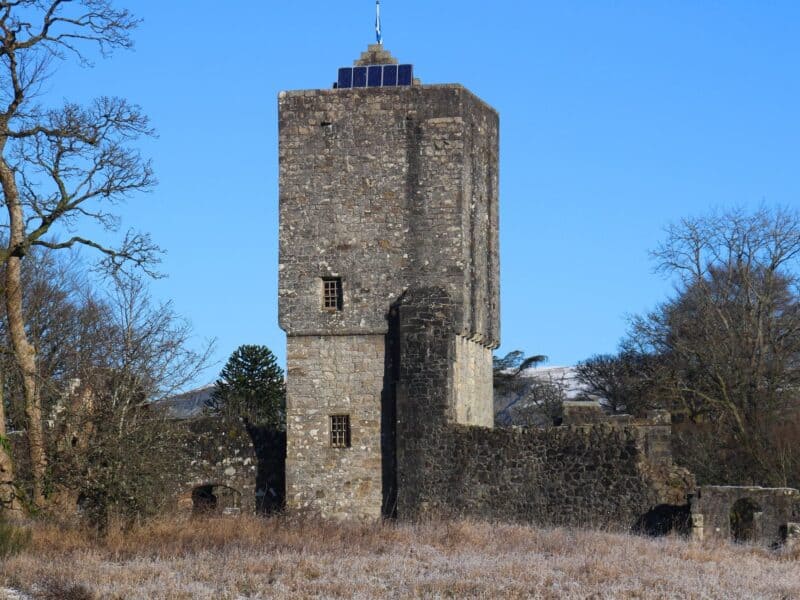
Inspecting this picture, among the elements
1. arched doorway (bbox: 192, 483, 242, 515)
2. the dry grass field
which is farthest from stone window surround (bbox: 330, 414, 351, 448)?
the dry grass field

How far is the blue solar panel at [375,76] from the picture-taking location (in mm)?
30688

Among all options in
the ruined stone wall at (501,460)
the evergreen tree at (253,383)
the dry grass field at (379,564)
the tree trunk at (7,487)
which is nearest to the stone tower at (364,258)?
the ruined stone wall at (501,460)

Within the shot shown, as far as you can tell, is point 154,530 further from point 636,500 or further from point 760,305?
point 760,305

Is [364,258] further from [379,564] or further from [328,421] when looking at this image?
[379,564]

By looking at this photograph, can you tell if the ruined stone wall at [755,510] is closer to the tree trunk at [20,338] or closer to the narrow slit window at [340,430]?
the narrow slit window at [340,430]

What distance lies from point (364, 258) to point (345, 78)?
3939 mm

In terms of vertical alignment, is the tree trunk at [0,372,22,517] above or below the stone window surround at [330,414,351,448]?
below

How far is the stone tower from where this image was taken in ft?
98.3

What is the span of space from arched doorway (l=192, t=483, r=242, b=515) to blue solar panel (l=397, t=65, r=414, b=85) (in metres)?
9.30

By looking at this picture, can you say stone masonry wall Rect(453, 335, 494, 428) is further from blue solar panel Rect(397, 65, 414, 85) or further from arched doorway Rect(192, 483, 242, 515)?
blue solar panel Rect(397, 65, 414, 85)

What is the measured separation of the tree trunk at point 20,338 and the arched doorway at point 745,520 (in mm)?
12325

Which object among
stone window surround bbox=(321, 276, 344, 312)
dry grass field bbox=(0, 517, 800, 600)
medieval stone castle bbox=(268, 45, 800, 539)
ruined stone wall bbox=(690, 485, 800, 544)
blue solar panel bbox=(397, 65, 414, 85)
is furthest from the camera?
blue solar panel bbox=(397, 65, 414, 85)

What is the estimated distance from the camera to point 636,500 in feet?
86.0

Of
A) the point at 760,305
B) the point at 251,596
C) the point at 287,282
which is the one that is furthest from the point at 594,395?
the point at 251,596
